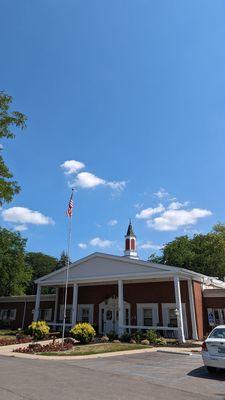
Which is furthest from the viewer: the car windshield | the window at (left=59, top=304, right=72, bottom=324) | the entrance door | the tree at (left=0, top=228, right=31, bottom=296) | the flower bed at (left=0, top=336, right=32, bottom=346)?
the tree at (left=0, top=228, right=31, bottom=296)

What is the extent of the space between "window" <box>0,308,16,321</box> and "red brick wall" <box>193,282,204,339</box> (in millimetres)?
19830

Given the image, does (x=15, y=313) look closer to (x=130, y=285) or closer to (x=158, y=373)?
(x=130, y=285)

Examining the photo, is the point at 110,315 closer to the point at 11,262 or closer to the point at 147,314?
the point at 147,314

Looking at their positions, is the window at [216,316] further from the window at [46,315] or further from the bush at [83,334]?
the window at [46,315]

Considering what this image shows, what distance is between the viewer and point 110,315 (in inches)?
1134

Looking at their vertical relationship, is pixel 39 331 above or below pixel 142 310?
below

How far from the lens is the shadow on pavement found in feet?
35.4

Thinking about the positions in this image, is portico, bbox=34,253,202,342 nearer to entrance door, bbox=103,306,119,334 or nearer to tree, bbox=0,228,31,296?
entrance door, bbox=103,306,119,334

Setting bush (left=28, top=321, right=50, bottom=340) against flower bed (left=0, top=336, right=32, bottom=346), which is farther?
bush (left=28, top=321, right=50, bottom=340)

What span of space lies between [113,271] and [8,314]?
16.4 metres

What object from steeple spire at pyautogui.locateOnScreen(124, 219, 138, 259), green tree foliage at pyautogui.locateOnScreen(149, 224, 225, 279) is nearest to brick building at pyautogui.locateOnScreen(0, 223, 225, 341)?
steeple spire at pyautogui.locateOnScreen(124, 219, 138, 259)

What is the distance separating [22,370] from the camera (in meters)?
11.8

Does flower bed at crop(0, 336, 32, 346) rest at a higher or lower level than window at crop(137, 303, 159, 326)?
lower

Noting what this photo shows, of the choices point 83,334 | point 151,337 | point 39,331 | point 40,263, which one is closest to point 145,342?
point 151,337
